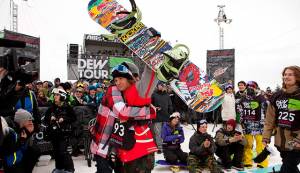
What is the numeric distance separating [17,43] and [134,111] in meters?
0.98

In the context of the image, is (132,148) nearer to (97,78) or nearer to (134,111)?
(134,111)

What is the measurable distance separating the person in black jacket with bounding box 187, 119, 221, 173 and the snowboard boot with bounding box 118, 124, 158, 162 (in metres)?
2.24

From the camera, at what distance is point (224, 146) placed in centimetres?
470

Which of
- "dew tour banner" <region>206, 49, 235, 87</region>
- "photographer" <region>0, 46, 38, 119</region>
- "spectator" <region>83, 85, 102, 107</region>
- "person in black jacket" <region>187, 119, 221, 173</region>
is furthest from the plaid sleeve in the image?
"dew tour banner" <region>206, 49, 235, 87</region>

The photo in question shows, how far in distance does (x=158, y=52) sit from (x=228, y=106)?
364 cm

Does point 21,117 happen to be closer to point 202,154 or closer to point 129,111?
point 129,111

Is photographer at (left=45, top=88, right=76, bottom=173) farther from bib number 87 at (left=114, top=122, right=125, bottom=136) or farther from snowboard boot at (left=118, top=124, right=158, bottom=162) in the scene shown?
snowboard boot at (left=118, top=124, right=158, bottom=162)

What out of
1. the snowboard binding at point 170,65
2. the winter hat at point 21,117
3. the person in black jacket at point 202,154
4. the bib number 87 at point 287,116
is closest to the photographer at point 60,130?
the winter hat at point 21,117

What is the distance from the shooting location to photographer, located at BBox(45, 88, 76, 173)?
387 cm

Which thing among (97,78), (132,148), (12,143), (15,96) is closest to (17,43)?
(15,96)

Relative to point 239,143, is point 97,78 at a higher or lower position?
higher

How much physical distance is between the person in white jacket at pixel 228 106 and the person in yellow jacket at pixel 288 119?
238 centimetres

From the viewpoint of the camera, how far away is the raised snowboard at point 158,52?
6.55ft

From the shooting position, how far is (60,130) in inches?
153
